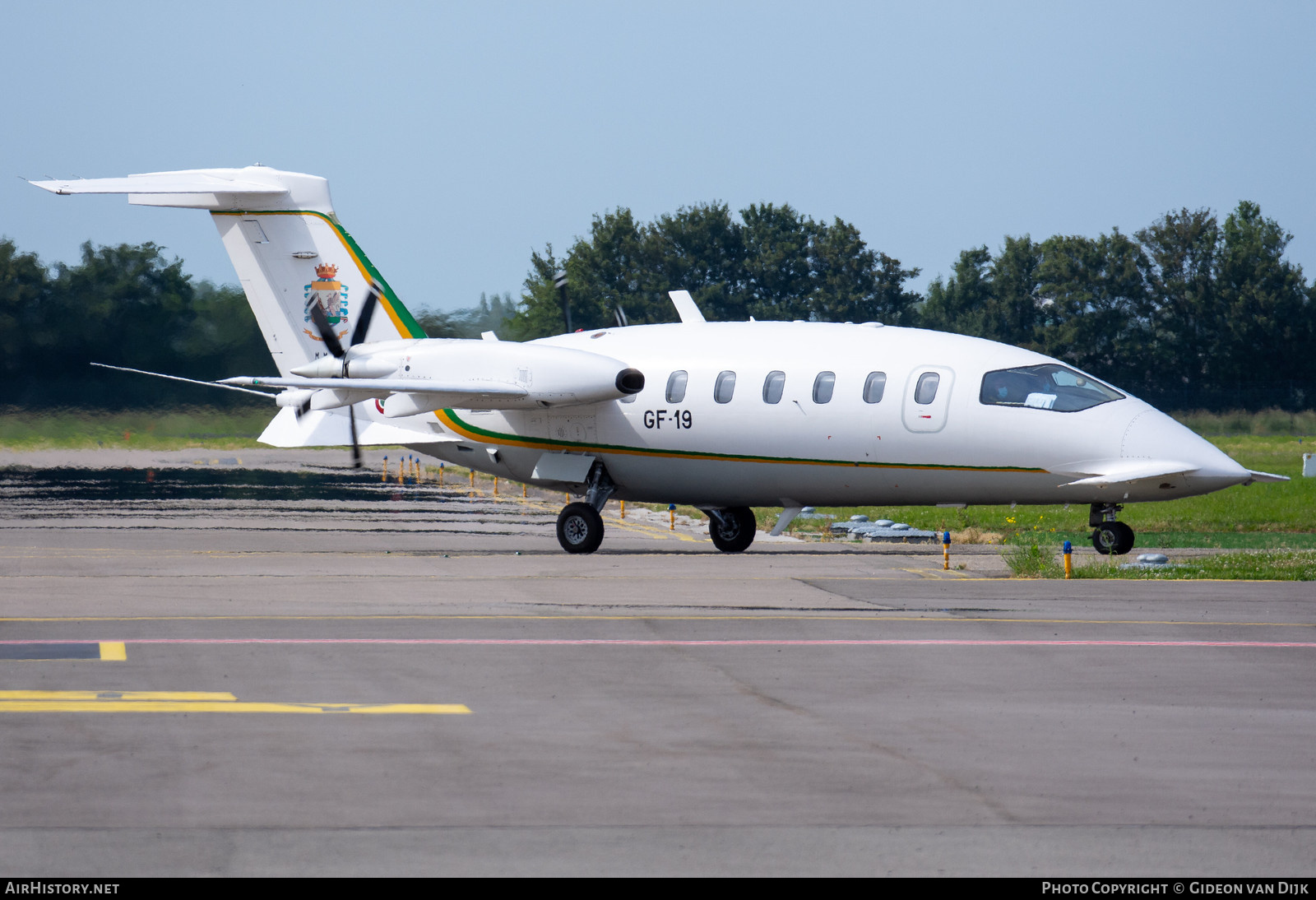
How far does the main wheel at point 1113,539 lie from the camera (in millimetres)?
22734

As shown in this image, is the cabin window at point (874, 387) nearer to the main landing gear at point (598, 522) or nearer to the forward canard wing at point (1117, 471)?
the forward canard wing at point (1117, 471)

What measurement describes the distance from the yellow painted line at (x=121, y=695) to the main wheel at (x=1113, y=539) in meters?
15.2

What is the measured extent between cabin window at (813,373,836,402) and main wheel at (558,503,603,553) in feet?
14.1

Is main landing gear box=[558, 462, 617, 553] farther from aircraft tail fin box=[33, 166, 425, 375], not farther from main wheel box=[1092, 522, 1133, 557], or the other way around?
main wheel box=[1092, 522, 1133, 557]

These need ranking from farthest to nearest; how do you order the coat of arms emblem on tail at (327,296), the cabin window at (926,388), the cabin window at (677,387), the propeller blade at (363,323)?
the coat of arms emblem on tail at (327,296) → the propeller blade at (363,323) → the cabin window at (677,387) → the cabin window at (926,388)

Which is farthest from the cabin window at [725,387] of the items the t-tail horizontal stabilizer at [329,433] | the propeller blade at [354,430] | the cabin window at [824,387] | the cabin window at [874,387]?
the propeller blade at [354,430]

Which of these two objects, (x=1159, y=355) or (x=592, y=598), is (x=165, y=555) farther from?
(x=1159, y=355)

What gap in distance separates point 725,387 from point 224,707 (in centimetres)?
1458

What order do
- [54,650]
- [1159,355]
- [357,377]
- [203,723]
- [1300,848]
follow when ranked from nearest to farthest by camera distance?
1. [1300,848]
2. [203,723]
3. [54,650]
4. [357,377]
5. [1159,355]

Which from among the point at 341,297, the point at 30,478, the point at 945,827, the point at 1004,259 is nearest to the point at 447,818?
the point at 945,827

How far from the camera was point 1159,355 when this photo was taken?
8488cm

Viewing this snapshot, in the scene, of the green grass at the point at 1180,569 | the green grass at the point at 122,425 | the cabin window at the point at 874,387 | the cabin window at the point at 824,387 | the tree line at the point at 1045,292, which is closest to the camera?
the green grass at the point at 1180,569

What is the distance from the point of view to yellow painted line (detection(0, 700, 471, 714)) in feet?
34.6

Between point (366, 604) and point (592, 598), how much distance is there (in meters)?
2.67
